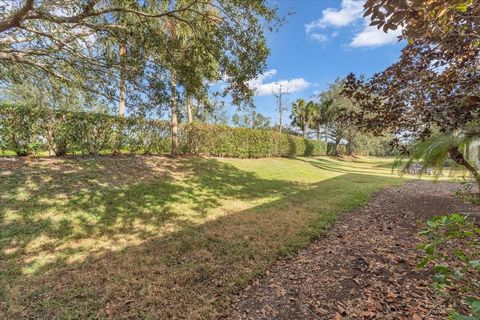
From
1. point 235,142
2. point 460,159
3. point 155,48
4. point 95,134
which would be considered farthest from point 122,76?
point 235,142

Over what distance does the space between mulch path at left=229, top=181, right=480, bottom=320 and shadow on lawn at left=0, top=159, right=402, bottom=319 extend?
0.96 feet

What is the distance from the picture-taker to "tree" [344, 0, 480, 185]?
196 centimetres

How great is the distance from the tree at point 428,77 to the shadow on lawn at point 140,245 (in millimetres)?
2266

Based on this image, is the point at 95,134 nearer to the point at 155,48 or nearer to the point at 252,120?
the point at 155,48

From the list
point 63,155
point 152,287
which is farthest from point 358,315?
point 63,155

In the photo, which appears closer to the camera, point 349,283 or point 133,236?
point 349,283

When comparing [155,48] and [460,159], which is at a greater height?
[155,48]

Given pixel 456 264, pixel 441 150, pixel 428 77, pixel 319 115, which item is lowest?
pixel 456 264

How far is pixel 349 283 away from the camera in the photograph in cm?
270

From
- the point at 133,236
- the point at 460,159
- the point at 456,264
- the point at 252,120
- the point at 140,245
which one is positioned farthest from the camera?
the point at 252,120

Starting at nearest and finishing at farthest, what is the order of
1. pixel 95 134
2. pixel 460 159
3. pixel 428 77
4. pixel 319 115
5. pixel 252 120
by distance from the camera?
pixel 428 77
pixel 460 159
pixel 95 134
pixel 319 115
pixel 252 120

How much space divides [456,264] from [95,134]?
8.80m

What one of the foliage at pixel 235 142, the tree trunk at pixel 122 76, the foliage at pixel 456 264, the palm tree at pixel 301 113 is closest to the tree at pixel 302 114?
the palm tree at pixel 301 113

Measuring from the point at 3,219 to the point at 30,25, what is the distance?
4.75 metres
